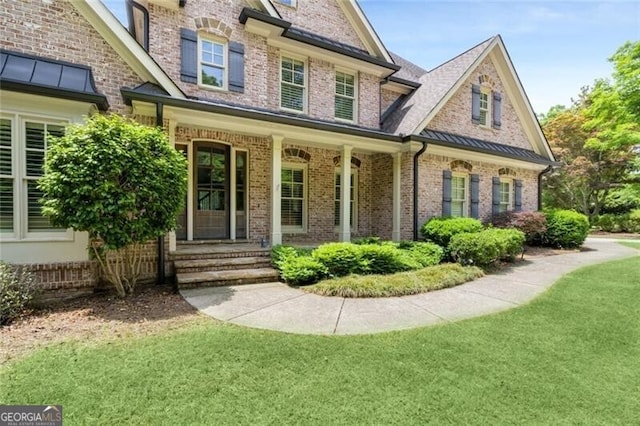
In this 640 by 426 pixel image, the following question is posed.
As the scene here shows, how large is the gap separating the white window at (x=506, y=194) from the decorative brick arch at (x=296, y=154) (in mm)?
7896

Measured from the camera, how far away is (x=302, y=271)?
6.29 m

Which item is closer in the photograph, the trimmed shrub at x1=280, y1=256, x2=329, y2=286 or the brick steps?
the brick steps

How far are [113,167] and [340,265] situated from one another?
4.41 metres

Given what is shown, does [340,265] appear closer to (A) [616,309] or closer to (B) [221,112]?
(B) [221,112]

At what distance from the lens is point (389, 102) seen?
1194cm

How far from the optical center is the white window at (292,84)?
9359mm

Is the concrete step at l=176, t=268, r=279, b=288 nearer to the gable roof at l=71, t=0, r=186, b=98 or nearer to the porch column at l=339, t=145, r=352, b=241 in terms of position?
the porch column at l=339, t=145, r=352, b=241

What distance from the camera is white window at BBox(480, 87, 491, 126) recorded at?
11875 millimetres

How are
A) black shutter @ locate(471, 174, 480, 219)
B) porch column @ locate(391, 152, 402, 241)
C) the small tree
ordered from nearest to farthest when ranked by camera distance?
the small tree < porch column @ locate(391, 152, 402, 241) < black shutter @ locate(471, 174, 480, 219)

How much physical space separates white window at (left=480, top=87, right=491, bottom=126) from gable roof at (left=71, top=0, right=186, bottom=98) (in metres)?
10.5

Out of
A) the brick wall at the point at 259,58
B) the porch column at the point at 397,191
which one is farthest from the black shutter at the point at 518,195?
the brick wall at the point at 259,58

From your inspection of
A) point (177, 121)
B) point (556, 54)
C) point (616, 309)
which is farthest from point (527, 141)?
point (177, 121)

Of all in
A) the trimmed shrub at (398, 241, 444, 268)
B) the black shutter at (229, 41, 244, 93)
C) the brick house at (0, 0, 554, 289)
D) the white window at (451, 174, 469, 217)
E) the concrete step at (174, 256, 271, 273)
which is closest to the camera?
the brick house at (0, 0, 554, 289)

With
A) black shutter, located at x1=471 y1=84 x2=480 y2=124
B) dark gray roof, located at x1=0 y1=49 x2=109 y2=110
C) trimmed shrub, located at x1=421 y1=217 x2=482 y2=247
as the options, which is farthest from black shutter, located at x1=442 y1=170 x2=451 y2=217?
dark gray roof, located at x1=0 y1=49 x2=109 y2=110
